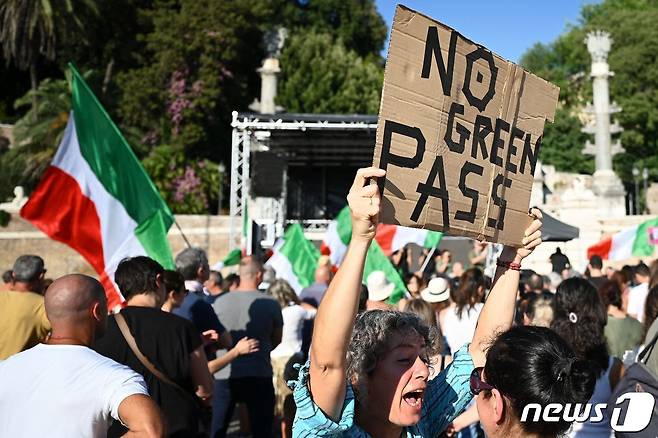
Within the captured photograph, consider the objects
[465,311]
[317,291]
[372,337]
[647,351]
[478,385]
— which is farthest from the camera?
[317,291]

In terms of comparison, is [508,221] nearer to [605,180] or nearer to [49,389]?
[49,389]

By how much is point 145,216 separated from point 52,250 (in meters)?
25.3

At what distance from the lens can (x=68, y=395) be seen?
2.88m

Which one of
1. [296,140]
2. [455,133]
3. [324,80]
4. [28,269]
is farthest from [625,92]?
[455,133]

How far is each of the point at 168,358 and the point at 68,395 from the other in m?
1.21

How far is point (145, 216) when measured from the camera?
749cm

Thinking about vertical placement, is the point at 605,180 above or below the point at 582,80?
below

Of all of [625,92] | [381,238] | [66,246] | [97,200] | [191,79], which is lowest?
[66,246]

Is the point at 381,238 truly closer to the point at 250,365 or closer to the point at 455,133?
the point at 250,365

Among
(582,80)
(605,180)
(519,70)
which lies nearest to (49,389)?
(519,70)

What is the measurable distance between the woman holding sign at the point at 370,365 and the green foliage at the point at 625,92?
39.2 metres

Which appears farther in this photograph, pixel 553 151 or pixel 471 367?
pixel 553 151

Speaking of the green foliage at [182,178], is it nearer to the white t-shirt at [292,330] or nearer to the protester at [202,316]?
the white t-shirt at [292,330]

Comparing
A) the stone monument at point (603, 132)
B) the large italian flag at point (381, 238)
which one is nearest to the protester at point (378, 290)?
the large italian flag at point (381, 238)
